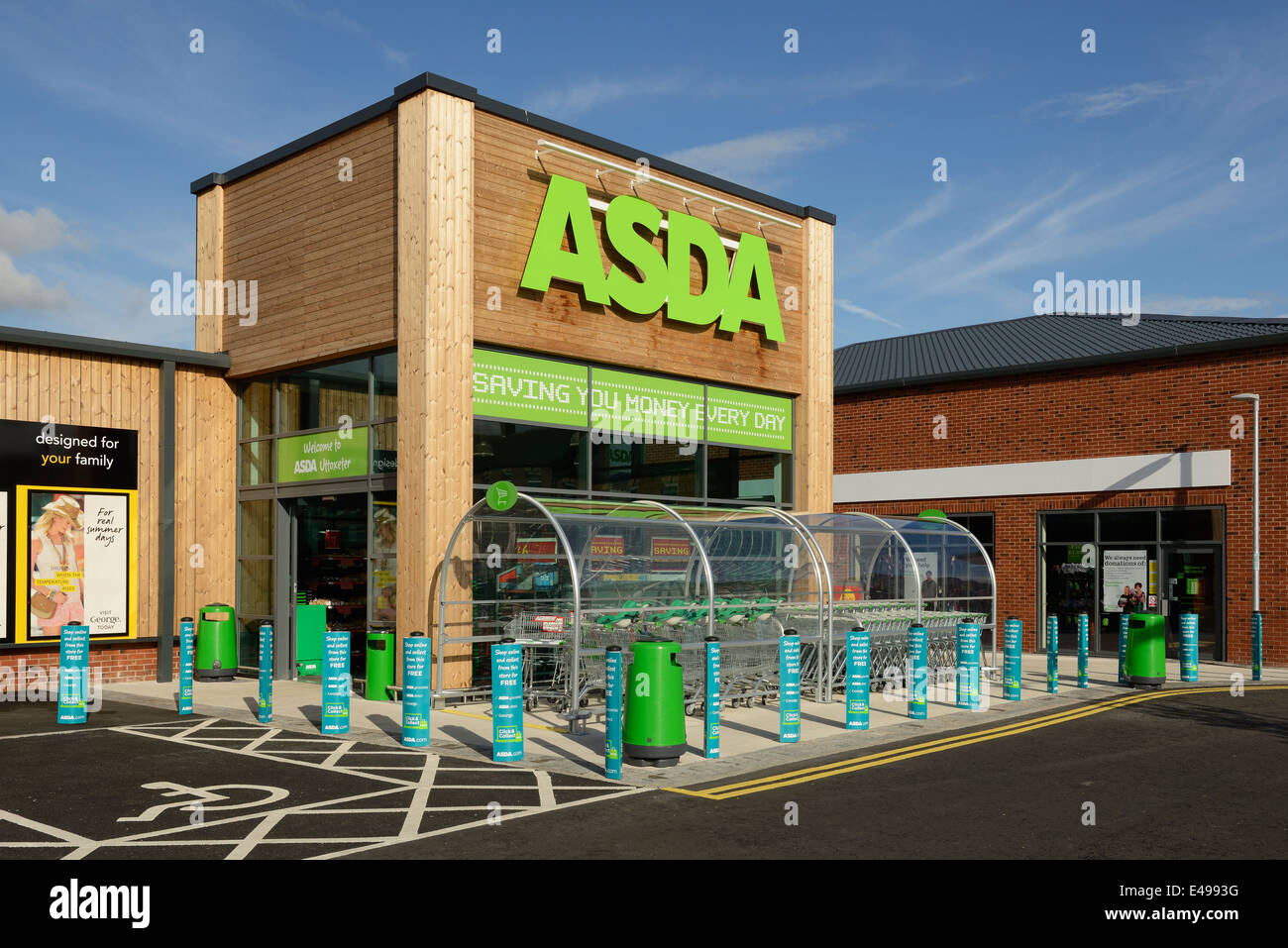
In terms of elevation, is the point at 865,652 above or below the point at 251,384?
below

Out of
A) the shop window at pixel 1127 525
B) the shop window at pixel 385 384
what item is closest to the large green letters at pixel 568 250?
the shop window at pixel 385 384

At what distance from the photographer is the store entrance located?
656 inches

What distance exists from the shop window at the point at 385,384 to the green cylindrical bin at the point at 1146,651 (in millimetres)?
11245

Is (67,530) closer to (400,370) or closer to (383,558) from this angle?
(383,558)

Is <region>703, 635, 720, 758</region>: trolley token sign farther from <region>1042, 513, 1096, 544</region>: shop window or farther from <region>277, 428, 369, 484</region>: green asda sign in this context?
<region>1042, 513, 1096, 544</region>: shop window

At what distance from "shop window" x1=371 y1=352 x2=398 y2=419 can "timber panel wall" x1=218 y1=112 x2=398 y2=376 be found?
27cm

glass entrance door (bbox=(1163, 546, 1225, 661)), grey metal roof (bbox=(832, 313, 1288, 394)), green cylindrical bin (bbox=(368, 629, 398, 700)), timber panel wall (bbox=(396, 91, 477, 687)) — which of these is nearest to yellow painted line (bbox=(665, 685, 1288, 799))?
glass entrance door (bbox=(1163, 546, 1225, 661))

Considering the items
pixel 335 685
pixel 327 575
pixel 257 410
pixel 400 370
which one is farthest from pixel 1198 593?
pixel 257 410

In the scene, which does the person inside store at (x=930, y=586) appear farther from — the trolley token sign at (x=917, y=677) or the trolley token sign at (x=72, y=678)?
the trolley token sign at (x=72, y=678)
